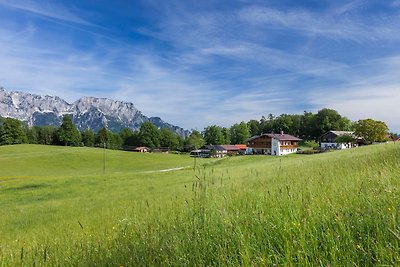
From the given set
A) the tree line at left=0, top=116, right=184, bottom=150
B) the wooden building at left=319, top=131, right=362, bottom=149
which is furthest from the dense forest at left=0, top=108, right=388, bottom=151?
the wooden building at left=319, top=131, right=362, bottom=149

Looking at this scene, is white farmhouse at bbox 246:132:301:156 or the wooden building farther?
white farmhouse at bbox 246:132:301:156

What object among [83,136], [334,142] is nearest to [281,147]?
[334,142]

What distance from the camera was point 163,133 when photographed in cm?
16812

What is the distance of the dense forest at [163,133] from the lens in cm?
13912

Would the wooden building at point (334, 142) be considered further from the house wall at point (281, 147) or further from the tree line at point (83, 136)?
the tree line at point (83, 136)

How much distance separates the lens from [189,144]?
16350cm

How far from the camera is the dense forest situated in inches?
5477

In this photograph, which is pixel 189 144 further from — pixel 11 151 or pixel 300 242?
pixel 300 242

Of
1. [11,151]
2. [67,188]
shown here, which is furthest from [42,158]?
[67,188]

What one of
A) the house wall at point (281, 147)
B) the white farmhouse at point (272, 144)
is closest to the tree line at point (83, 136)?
the white farmhouse at point (272, 144)

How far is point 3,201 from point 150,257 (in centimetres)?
2505

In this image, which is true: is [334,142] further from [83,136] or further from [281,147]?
[83,136]

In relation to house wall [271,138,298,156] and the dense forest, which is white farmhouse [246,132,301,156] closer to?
house wall [271,138,298,156]

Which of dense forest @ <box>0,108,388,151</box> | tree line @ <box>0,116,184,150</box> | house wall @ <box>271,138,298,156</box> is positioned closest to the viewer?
house wall @ <box>271,138,298,156</box>
